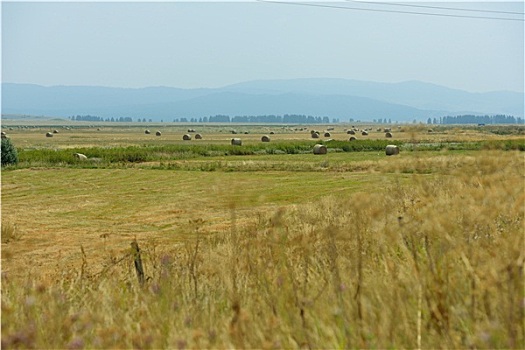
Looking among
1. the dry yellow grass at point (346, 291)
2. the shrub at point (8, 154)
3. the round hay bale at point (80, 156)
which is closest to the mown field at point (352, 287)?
the dry yellow grass at point (346, 291)

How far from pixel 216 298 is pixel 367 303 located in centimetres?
177

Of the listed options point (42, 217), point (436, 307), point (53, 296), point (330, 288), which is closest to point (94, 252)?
point (42, 217)

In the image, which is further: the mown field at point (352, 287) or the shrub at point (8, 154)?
the shrub at point (8, 154)

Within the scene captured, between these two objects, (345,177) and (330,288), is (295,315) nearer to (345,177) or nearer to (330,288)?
(330,288)

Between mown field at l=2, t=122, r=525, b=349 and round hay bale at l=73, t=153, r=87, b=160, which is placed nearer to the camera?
mown field at l=2, t=122, r=525, b=349

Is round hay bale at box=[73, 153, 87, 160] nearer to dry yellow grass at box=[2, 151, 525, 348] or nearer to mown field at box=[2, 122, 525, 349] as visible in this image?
mown field at box=[2, 122, 525, 349]

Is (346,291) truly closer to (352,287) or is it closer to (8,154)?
(352,287)

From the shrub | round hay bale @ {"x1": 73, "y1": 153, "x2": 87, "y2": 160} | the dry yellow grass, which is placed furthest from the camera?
round hay bale @ {"x1": 73, "y1": 153, "x2": 87, "y2": 160}

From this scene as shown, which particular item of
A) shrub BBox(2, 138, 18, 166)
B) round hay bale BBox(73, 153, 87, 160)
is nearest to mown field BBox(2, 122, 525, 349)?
shrub BBox(2, 138, 18, 166)

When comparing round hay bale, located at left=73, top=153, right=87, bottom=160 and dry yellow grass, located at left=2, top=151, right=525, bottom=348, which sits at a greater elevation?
dry yellow grass, located at left=2, top=151, right=525, bottom=348

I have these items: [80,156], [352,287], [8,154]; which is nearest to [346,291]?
[352,287]

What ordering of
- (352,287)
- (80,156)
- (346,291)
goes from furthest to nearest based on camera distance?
(80,156)
(352,287)
(346,291)

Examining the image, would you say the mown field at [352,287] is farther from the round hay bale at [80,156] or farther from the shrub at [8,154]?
the round hay bale at [80,156]

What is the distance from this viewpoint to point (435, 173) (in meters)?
6.71
